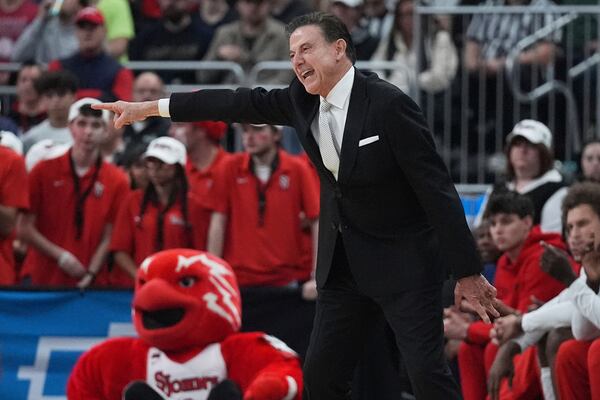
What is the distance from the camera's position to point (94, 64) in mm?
11547

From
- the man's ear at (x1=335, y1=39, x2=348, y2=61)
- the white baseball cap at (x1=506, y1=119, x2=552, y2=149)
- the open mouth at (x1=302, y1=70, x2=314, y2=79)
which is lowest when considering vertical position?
the white baseball cap at (x1=506, y1=119, x2=552, y2=149)

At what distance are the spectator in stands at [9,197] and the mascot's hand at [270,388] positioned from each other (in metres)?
2.38

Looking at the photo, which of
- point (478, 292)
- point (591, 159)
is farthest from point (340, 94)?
point (591, 159)

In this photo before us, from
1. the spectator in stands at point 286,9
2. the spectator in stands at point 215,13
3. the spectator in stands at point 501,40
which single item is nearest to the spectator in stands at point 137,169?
the spectator in stands at point 215,13

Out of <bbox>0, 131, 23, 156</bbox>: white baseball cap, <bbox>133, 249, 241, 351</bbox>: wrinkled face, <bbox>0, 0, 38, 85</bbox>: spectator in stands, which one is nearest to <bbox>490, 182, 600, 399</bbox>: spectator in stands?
<bbox>133, 249, 241, 351</bbox>: wrinkled face

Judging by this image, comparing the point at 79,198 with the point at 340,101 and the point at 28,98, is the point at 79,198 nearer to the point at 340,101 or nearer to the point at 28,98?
the point at 28,98

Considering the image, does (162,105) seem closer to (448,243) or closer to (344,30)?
(344,30)

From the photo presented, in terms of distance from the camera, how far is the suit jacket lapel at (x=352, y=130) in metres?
6.01

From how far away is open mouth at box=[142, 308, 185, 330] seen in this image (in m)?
7.53

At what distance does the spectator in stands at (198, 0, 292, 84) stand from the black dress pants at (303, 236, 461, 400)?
5672mm

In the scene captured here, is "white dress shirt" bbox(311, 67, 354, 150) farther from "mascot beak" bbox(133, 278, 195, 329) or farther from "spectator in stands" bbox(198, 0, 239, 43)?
"spectator in stands" bbox(198, 0, 239, 43)

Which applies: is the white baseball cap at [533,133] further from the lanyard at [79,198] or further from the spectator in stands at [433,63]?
the lanyard at [79,198]

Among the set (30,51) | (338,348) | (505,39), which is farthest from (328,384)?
(30,51)

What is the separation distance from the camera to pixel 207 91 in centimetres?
630
